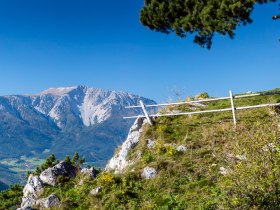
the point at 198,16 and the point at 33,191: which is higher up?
the point at 198,16

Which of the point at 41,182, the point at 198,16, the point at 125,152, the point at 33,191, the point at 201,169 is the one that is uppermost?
the point at 198,16

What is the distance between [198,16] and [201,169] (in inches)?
390

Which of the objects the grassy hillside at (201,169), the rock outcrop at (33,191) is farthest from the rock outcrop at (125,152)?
the rock outcrop at (33,191)

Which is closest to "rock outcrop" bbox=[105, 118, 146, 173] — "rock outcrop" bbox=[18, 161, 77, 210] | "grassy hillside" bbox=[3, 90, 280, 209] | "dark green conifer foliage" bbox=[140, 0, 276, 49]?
"grassy hillside" bbox=[3, 90, 280, 209]

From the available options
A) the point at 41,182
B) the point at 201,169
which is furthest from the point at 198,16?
the point at 41,182

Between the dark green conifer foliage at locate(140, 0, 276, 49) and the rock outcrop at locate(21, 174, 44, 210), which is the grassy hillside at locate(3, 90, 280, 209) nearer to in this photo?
the rock outcrop at locate(21, 174, 44, 210)

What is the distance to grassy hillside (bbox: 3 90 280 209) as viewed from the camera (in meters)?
13.9

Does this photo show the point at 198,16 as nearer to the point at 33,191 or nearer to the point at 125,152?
the point at 125,152

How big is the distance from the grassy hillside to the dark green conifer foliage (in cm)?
638

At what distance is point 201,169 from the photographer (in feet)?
81.6

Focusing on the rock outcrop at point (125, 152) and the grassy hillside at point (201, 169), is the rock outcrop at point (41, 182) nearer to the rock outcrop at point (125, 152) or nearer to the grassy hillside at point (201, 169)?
the grassy hillside at point (201, 169)

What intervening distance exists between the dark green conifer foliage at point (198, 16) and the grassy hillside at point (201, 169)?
20.9ft

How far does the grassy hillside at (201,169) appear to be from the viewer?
13.9 m

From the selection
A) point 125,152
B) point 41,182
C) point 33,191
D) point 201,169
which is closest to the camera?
point 201,169
